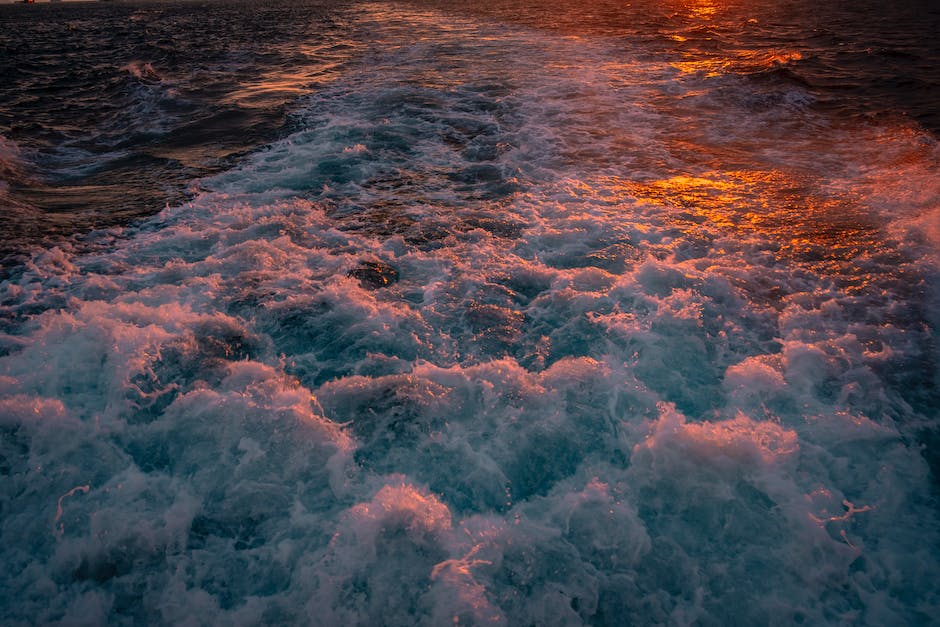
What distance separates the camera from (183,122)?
11281 mm

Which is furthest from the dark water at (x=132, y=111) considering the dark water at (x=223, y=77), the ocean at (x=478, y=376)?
the ocean at (x=478, y=376)

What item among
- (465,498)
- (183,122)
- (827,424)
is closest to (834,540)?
(827,424)

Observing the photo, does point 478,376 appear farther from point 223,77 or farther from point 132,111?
point 223,77

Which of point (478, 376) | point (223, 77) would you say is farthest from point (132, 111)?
point (478, 376)

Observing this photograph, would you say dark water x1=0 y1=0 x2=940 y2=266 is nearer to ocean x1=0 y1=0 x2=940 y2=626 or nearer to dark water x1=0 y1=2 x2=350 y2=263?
dark water x1=0 y1=2 x2=350 y2=263

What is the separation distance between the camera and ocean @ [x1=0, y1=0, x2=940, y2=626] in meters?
2.95

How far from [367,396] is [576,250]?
3.43 m

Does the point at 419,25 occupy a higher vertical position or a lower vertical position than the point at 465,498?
higher

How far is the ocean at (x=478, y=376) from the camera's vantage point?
295 cm

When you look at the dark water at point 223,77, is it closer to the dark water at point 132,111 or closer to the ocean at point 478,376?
the dark water at point 132,111

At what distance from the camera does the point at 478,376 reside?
430 centimetres

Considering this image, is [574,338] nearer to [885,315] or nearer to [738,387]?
[738,387]

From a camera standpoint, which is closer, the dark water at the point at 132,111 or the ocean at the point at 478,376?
the ocean at the point at 478,376

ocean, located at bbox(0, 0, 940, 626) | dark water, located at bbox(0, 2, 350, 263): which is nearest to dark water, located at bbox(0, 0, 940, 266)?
dark water, located at bbox(0, 2, 350, 263)
